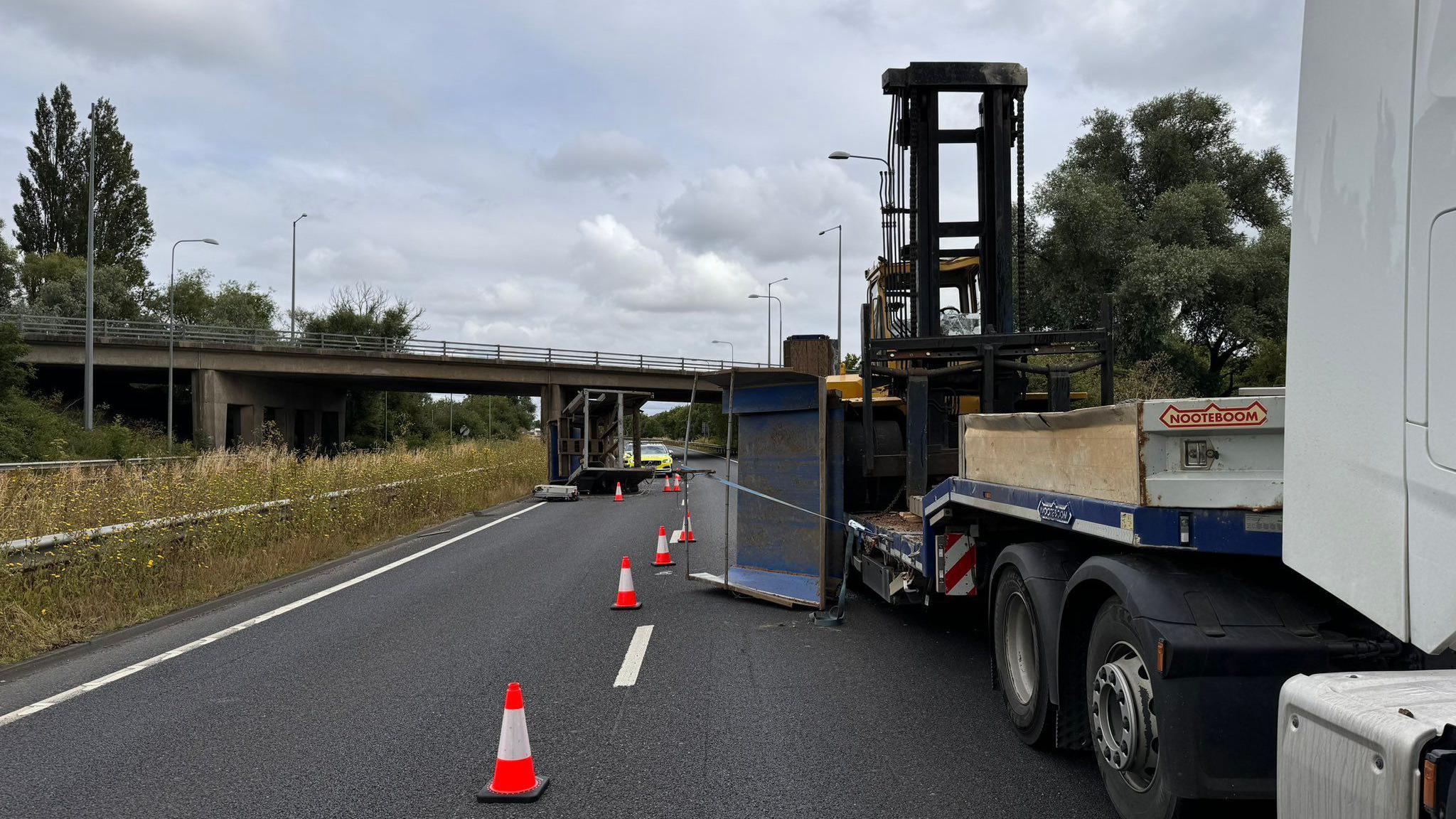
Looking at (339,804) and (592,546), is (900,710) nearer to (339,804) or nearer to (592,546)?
(339,804)

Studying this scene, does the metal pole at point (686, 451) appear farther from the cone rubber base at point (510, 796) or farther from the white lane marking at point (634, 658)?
the cone rubber base at point (510, 796)

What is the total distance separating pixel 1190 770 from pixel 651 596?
725cm

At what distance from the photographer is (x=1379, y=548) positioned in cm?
275

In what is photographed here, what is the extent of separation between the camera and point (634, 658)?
7.49 metres

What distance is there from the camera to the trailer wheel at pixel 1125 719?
3.89 metres

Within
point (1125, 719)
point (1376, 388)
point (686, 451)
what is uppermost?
point (1376, 388)

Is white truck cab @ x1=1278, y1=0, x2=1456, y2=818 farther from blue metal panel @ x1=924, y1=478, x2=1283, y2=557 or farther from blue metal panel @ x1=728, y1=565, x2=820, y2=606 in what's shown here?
blue metal panel @ x1=728, y1=565, x2=820, y2=606

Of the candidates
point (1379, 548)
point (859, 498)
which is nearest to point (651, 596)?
point (859, 498)

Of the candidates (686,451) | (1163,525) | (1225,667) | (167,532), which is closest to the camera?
(1225,667)

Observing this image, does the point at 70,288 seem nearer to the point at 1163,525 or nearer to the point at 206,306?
the point at 206,306

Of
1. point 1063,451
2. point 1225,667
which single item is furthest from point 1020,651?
point 1225,667

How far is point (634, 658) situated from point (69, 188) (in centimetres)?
8406

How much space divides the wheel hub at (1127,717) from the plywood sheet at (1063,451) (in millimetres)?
648

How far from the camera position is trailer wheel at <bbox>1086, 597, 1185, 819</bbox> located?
3.89m
